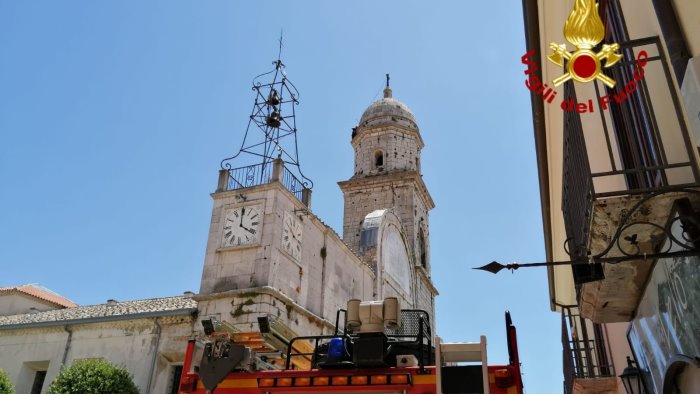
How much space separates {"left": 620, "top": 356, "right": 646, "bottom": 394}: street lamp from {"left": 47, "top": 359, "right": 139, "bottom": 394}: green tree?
523 inches

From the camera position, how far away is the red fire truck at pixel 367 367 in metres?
4.96

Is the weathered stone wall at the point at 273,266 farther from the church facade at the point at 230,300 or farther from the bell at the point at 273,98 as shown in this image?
the bell at the point at 273,98

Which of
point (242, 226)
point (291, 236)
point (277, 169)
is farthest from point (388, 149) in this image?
point (242, 226)

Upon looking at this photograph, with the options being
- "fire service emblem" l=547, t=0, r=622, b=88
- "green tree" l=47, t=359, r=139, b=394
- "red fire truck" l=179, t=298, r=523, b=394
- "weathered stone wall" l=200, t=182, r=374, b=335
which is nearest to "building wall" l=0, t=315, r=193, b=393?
"green tree" l=47, t=359, r=139, b=394

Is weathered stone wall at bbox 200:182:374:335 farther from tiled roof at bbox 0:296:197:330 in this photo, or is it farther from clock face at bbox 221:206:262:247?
tiled roof at bbox 0:296:197:330

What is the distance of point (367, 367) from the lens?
5.46m

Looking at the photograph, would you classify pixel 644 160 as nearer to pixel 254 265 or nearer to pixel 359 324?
pixel 359 324

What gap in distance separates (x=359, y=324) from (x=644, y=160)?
3374 millimetres

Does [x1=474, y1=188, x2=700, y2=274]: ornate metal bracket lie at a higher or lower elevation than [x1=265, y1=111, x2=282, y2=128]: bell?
lower

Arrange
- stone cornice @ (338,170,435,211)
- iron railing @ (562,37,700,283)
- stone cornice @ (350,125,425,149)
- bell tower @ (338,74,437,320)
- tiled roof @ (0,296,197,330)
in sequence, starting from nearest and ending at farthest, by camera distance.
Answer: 1. iron railing @ (562,37,700,283)
2. tiled roof @ (0,296,197,330)
3. bell tower @ (338,74,437,320)
4. stone cornice @ (338,170,435,211)
5. stone cornice @ (350,125,425,149)

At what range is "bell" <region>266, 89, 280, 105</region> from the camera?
1988 cm

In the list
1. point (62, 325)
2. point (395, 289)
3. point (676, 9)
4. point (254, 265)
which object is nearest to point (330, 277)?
point (254, 265)

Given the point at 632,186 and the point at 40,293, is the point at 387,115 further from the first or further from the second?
the point at 632,186

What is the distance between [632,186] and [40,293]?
30564 mm
